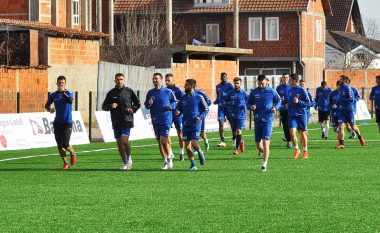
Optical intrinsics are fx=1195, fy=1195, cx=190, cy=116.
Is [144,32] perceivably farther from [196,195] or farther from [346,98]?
[196,195]

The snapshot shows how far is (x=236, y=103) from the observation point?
31453mm

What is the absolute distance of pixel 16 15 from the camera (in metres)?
53.1

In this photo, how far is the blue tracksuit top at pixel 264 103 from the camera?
82.3 feet

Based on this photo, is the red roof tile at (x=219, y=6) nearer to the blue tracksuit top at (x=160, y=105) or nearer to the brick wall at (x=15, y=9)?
the brick wall at (x=15, y=9)

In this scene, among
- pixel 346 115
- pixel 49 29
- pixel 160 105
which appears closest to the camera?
pixel 160 105

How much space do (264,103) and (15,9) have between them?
29899 mm

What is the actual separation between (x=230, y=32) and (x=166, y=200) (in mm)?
58966

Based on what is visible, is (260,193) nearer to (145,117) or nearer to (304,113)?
(304,113)

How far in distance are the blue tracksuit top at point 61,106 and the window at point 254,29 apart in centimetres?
5177

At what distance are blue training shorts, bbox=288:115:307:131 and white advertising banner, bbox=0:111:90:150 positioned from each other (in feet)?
26.6

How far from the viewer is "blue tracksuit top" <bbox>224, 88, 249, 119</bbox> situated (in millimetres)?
31453

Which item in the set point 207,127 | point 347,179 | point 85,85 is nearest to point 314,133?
point 207,127

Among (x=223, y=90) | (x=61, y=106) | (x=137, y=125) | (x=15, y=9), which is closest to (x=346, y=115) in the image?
(x=223, y=90)

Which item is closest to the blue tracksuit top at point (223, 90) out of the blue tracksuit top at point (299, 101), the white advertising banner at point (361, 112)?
the blue tracksuit top at point (299, 101)
